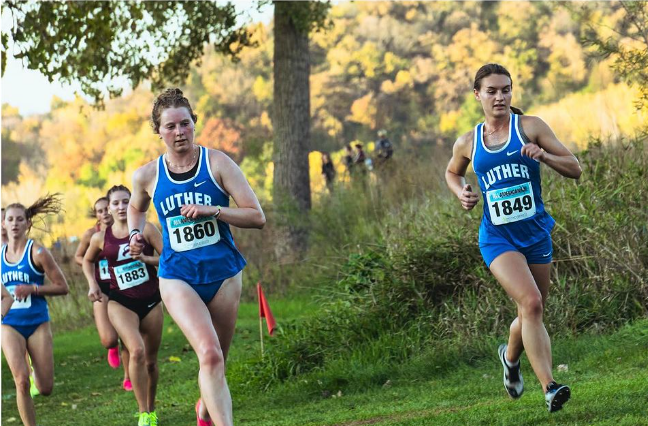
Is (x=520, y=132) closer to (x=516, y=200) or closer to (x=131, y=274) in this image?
(x=516, y=200)

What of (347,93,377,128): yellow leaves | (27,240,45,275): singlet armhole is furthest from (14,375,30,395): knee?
(347,93,377,128): yellow leaves

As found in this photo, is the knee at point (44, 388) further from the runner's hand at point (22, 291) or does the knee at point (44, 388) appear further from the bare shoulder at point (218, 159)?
the bare shoulder at point (218, 159)

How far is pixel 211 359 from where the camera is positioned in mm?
6211

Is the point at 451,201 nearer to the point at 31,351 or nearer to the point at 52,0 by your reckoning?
the point at 31,351

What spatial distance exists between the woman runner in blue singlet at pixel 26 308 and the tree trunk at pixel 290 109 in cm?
1080

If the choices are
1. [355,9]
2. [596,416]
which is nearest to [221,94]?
[355,9]

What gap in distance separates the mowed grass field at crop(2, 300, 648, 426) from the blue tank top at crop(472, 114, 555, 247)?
3.69ft

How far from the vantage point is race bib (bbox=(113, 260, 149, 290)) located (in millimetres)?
9570

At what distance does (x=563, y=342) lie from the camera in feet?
32.1

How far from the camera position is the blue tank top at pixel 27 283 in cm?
935

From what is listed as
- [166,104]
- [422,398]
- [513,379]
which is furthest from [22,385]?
[513,379]

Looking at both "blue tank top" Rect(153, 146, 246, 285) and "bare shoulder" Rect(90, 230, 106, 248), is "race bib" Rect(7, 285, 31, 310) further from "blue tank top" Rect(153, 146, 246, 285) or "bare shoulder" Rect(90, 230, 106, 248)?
"blue tank top" Rect(153, 146, 246, 285)

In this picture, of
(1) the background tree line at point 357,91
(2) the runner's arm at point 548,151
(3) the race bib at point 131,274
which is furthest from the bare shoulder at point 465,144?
(1) the background tree line at point 357,91

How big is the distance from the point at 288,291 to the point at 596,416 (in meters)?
12.1
